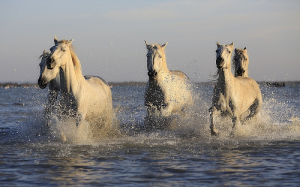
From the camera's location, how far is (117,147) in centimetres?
821

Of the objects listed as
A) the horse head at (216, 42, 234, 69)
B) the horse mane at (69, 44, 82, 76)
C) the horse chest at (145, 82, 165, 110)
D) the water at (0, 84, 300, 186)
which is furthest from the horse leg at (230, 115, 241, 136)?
the horse mane at (69, 44, 82, 76)

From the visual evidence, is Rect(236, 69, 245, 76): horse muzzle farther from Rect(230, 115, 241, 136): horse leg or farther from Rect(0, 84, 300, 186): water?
Rect(230, 115, 241, 136): horse leg

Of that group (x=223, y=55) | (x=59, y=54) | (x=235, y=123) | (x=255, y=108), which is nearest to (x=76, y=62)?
(x=59, y=54)

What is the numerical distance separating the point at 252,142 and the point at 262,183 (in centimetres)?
341

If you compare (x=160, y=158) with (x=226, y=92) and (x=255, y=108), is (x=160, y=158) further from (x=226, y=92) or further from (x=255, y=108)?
(x=255, y=108)

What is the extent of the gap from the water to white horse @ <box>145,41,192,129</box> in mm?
490

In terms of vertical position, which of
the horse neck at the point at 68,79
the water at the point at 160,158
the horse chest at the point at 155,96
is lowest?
the water at the point at 160,158

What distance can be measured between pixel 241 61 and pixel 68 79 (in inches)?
206

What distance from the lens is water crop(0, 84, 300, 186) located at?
18.3 ft

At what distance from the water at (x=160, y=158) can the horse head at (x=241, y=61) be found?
67.4 inches

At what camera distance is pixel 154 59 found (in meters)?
9.70

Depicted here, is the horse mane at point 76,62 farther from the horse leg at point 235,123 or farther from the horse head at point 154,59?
the horse leg at point 235,123

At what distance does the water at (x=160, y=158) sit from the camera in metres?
5.59

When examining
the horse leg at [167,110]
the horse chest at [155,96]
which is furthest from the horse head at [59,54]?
the horse leg at [167,110]
